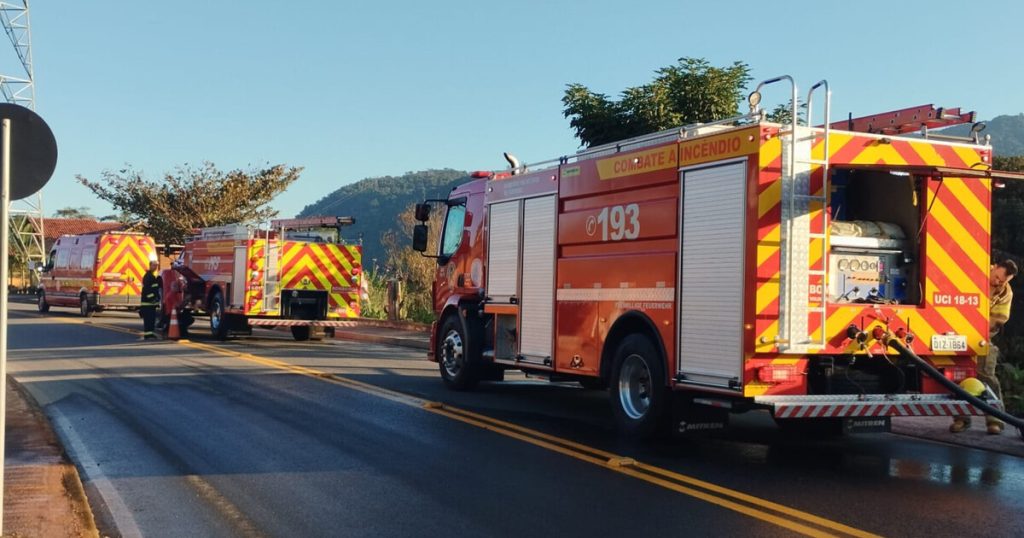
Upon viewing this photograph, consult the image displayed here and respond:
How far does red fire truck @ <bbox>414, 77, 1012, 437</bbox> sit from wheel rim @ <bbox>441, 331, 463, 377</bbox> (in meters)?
2.92

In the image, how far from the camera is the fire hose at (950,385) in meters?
7.68

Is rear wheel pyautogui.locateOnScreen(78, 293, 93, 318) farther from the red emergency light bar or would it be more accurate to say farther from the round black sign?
the red emergency light bar

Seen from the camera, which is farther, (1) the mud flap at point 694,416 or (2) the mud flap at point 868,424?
(1) the mud flap at point 694,416

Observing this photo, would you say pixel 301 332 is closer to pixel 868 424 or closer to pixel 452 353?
pixel 452 353

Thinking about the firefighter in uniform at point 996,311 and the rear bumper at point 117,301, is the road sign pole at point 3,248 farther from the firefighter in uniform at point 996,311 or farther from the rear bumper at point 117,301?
the rear bumper at point 117,301

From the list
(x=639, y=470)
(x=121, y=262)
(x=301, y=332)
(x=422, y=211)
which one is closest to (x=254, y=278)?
(x=301, y=332)

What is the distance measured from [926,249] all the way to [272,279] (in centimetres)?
1507

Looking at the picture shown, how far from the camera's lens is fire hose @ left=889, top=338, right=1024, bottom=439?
7.68 m

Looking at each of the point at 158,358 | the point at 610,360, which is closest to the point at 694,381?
the point at 610,360

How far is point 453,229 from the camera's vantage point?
44.5ft

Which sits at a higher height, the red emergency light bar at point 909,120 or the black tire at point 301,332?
the red emergency light bar at point 909,120

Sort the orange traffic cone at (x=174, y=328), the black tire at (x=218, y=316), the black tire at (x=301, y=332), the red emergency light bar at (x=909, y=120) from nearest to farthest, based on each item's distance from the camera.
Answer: the red emergency light bar at (x=909, y=120) → the black tire at (x=218, y=316) → the orange traffic cone at (x=174, y=328) → the black tire at (x=301, y=332)

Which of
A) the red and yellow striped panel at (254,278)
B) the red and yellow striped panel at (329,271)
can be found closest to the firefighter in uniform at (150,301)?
the red and yellow striped panel at (254,278)

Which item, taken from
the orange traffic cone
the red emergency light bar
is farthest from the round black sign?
the orange traffic cone
